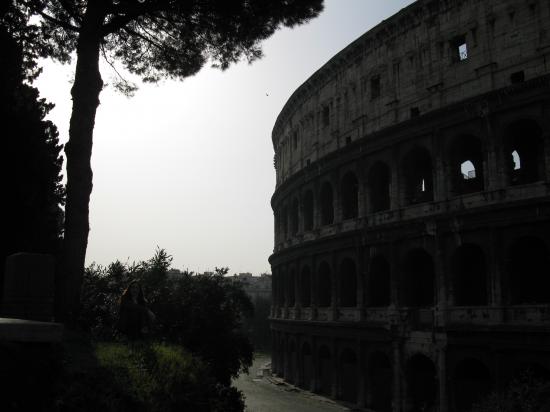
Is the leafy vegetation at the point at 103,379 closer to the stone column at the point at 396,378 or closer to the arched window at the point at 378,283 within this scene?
the stone column at the point at 396,378

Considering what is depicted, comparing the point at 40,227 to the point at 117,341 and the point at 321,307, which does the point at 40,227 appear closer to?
the point at 117,341

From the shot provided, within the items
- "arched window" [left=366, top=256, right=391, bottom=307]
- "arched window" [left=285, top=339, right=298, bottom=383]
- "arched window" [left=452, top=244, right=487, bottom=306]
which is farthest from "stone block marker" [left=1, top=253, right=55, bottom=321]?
"arched window" [left=285, top=339, right=298, bottom=383]

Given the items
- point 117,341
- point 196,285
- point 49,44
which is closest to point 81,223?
point 117,341

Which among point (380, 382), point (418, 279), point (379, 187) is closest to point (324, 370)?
point (380, 382)

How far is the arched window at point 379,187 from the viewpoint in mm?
23656

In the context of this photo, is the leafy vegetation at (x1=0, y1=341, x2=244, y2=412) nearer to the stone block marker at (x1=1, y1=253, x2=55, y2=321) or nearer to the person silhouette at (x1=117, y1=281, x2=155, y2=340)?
the person silhouette at (x1=117, y1=281, x2=155, y2=340)

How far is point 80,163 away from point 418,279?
14.8 metres

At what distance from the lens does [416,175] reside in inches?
874

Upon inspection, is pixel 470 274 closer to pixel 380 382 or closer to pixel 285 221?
pixel 380 382

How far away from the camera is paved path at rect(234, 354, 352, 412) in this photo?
23.4 m

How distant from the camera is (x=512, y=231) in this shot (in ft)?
58.0

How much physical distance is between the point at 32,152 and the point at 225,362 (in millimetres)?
8058

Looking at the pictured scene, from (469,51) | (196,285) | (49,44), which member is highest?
(469,51)

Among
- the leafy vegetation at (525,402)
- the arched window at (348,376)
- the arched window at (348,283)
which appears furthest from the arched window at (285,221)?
the leafy vegetation at (525,402)
